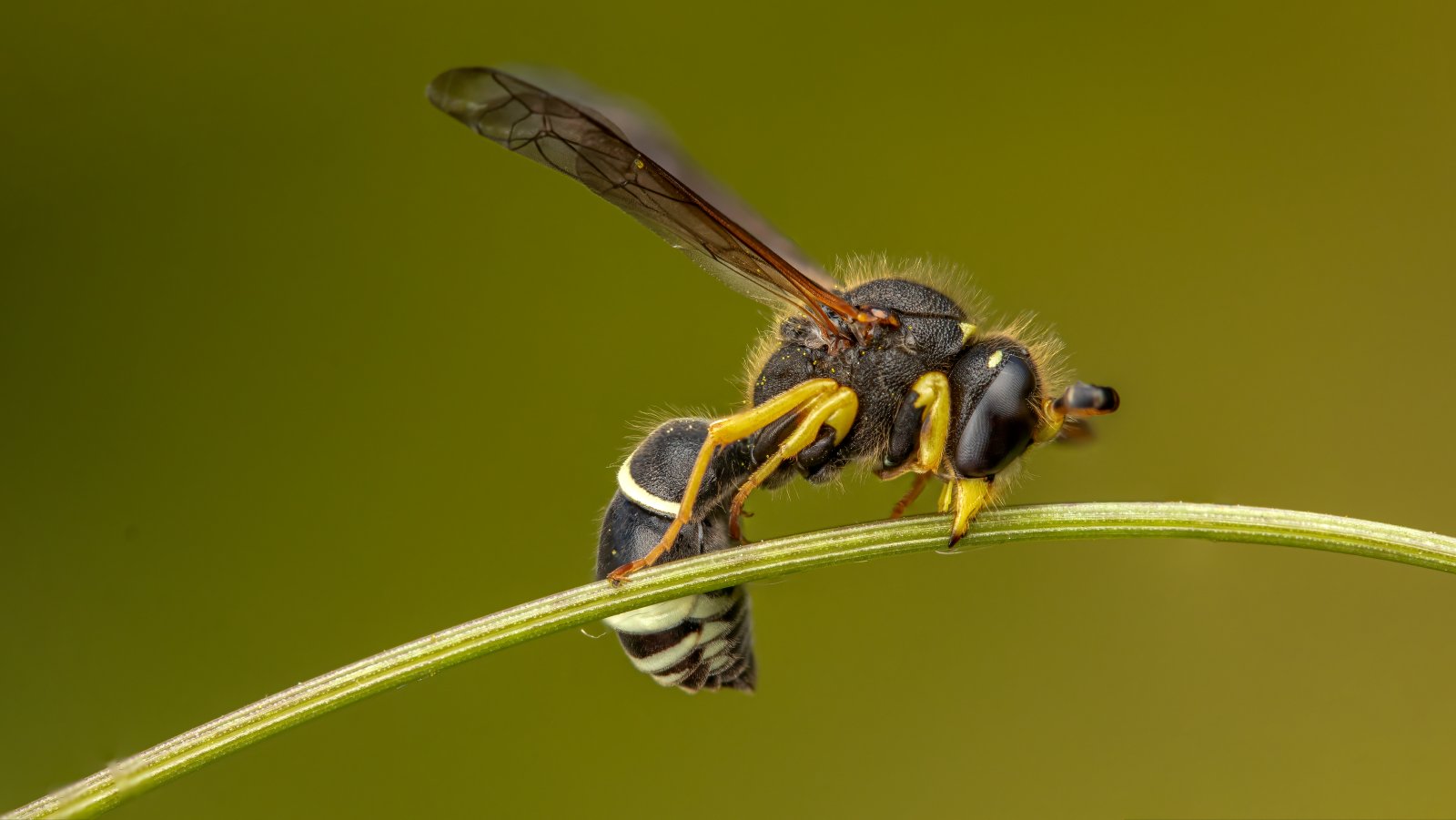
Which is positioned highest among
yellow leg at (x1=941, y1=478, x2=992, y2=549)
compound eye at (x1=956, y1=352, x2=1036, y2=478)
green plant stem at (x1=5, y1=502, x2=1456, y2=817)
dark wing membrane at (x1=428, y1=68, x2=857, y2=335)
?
dark wing membrane at (x1=428, y1=68, x2=857, y2=335)

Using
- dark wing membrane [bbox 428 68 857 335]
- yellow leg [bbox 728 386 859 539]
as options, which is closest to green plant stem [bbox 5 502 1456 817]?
yellow leg [bbox 728 386 859 539]

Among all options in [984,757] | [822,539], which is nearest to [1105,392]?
[822,539]

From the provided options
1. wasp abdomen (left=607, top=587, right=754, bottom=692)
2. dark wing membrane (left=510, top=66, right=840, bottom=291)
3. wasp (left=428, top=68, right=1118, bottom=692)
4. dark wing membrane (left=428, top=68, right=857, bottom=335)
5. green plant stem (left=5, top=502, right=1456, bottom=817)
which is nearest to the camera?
green plant stem (left=5, top=502, right=1456, bottom=817)

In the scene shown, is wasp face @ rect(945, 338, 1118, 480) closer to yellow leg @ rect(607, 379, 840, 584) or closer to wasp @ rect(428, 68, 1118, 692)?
wasp @ rect(428, 68, 1118, 692)

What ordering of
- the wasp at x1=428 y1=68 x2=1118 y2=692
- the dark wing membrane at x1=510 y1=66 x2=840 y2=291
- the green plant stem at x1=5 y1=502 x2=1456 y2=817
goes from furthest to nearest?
the dark wing membrane at x1=510 y1=66 x2=840 y2=291, the wasp at x1=428 y1=68 x2=1118 y2=692, the green plant stem at x1=5 y1=502 x2=1456 y2=817

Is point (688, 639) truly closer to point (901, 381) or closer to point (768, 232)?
point (901, 381)

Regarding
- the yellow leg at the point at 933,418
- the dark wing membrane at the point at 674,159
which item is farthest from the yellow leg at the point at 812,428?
the dark wing membrane at the point at 674,159

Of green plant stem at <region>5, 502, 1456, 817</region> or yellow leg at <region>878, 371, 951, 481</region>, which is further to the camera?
yellow leg at <region>878, 371, 951, 481</region>

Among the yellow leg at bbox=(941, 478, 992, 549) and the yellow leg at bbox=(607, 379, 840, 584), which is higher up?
A: the yellow leg at bbox=(607, 379, 840, 584)
